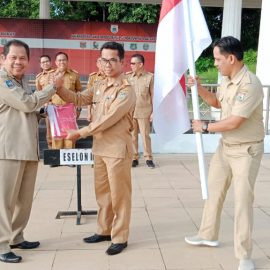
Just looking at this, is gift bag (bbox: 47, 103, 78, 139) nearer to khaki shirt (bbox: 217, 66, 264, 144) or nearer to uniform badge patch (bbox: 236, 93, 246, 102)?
khaki shirt (bbox: 217, 66, 264, 144)

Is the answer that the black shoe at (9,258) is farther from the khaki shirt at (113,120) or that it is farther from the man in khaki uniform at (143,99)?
the man in khaki uniform at (143,99)

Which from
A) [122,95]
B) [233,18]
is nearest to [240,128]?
[122,95]

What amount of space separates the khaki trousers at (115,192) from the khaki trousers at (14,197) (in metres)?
0.60

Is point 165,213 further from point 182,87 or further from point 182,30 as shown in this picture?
point 182,30

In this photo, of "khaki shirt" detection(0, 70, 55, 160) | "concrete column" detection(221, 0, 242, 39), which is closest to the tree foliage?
"concrete column" detection(221, 0, 242, 39)

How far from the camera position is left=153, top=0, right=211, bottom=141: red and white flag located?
384cm

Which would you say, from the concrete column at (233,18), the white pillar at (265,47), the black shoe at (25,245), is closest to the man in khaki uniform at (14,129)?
the black shoe at (25,245)

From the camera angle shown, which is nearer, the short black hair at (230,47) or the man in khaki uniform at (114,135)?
the short black hair at (230,47)

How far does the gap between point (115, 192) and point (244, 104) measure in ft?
4.37

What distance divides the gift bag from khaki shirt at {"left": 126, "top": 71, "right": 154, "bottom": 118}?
11.5ft

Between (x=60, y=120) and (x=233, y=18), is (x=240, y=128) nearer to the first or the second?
(x=60, y=120)

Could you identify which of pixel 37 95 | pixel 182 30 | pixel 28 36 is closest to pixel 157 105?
pixel 182 30

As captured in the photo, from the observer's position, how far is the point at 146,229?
467cm

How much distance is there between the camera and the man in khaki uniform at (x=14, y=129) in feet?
11.9
